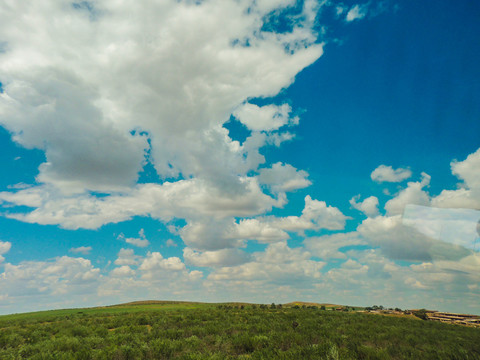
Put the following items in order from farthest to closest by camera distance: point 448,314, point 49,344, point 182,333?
point 448,314
point 182,333
point 49,344

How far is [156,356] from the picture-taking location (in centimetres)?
1451

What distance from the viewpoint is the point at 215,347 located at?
16375mm

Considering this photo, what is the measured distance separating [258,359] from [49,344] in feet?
40.0

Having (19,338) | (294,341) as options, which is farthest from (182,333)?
(19,338)

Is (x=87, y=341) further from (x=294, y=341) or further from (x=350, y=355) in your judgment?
(x=350, y=355)

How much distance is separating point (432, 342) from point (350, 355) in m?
12.7

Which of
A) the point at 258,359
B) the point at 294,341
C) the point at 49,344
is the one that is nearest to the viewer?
the point at 258,359

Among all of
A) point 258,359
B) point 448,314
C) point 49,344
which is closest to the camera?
point 258,359

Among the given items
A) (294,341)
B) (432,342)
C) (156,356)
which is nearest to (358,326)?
(432,342)

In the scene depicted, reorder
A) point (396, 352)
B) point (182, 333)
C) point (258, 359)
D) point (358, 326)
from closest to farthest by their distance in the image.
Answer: point (258, 359)
point (396, 352)
point (182, 333)
point (358, 326)

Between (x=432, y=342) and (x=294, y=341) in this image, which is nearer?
(x=294, y=341)

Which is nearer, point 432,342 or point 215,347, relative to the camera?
point 215,347

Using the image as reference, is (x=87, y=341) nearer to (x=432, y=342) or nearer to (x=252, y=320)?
(x=252, y=320)

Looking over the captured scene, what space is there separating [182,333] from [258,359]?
9573 millimetres
